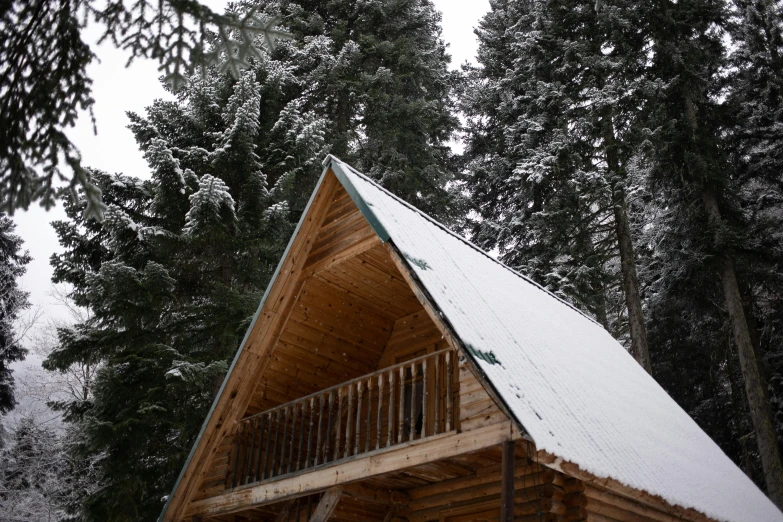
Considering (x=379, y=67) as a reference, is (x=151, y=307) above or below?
below

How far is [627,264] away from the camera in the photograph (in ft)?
67.5

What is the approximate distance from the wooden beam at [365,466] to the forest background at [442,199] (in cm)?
452

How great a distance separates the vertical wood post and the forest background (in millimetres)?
8659

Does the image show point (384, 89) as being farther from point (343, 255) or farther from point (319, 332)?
point (343, 255)

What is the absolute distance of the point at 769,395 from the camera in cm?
2119

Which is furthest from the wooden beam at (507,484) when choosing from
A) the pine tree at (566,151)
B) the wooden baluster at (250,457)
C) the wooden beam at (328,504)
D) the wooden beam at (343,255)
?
the pine tree at (566,151)

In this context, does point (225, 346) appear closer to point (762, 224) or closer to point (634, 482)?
point (634, 482)

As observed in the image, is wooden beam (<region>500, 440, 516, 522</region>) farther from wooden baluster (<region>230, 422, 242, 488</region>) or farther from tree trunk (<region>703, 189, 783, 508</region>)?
tree trunk (<region>703, 189, 783, 508</region>)

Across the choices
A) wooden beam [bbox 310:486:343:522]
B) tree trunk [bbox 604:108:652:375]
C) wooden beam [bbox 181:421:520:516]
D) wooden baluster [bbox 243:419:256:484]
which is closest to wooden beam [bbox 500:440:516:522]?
wooden beam [bbox 181:421:520:516]

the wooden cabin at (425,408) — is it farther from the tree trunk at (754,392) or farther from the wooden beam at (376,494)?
the tree trunk at (754,392)

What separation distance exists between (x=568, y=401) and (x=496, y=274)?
4335mm

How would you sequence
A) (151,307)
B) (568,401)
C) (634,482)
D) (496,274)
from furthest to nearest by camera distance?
1. (151,307)
2. (496,274)
3. (568,401)
4. (634,482)

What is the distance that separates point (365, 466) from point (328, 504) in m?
1.04

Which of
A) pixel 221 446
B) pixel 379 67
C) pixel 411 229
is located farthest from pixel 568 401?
pixel 379 67
